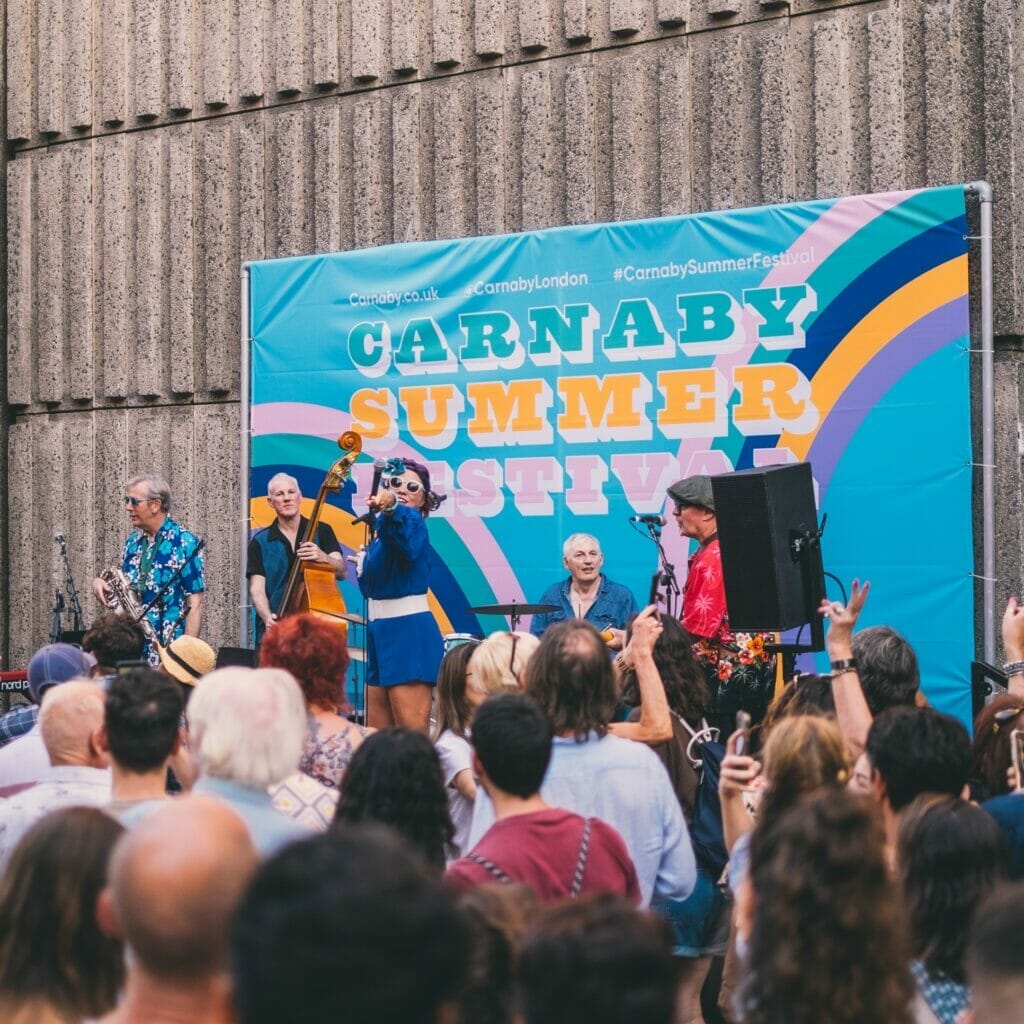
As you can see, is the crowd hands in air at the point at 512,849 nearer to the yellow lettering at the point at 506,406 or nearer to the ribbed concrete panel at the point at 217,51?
the yellow lettering at the point at 506,406

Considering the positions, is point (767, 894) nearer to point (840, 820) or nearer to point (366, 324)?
point (840, 820)

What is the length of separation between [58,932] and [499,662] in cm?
218

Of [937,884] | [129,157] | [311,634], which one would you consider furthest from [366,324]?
[937,884]

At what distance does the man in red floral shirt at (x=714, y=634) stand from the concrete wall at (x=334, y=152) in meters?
1.31

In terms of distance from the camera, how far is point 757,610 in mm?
6020

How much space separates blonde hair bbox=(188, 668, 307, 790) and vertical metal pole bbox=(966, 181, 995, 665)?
4.36 meters

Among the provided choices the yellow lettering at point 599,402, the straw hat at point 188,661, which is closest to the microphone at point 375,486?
the yellow lettering at point 599,402

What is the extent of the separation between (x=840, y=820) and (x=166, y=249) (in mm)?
8461

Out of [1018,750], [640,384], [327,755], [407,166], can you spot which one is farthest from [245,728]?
[407,166]

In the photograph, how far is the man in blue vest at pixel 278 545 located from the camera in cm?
838

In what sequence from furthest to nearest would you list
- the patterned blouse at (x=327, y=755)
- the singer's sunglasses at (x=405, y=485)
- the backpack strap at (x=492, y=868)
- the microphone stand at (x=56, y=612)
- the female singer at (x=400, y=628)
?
1. the microphone stand at (x=56, y=612)
2. the singer's sunglasses at (x=405, y=485)
3. the female singer at (x=400, y=628)
4. the patterned blouse at (x=327, y=755)
5. the backpack strap at (x=492, y=868)

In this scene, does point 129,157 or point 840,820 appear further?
point 129,157

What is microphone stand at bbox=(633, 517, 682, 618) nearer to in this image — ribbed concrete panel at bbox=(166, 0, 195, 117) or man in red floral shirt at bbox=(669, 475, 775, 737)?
man in red floral shirt at bbox=(669, 475, 775, 737)

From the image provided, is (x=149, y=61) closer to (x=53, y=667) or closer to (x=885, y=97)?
(x=885, y=97)
